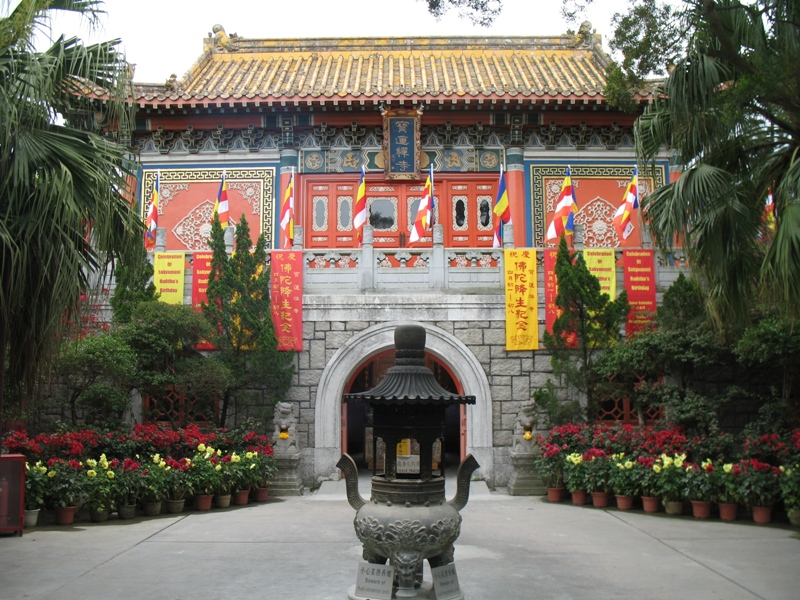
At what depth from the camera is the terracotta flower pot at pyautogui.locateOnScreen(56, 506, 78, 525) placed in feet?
31.5

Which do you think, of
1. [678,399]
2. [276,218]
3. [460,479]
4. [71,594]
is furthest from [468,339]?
[71,594]

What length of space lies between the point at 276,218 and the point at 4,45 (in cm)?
867

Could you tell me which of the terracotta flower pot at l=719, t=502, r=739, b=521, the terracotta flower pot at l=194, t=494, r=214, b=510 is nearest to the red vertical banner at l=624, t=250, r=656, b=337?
the terracotta flower pot at l=719, t=502, r=739, b=521

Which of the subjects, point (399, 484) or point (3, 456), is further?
point (3, 456)

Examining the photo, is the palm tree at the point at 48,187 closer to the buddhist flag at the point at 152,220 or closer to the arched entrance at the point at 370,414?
the arched entrance at the point at 370,414

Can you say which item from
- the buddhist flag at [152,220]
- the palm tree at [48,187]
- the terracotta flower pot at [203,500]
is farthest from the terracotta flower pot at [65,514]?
the buddhist flag at [152,220]

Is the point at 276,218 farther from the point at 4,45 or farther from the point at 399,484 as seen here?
the point at 399,484

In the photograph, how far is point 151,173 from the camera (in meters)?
15.5

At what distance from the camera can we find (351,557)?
7.89 meters

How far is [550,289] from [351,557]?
6.90 m

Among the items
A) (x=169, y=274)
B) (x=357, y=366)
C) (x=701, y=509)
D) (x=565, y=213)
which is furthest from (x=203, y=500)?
(x=565, y=213)

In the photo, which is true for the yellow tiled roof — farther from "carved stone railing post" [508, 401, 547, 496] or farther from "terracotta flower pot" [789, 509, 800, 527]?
"terracotta flower pot" [789, 509, 800, 527]

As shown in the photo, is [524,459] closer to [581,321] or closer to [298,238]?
[581,321]

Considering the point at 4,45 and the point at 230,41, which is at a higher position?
the point at 230,41
